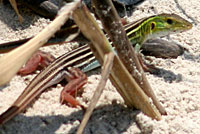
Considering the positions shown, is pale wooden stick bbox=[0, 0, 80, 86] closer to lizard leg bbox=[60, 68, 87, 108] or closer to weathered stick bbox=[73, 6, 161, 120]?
weathered stick bbox=[73, 6, 161, 120]

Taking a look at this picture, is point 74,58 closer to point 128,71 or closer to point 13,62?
point 128,71

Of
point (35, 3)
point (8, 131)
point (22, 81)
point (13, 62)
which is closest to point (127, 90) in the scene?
point (8, 131)

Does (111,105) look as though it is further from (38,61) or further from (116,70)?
(38,61)

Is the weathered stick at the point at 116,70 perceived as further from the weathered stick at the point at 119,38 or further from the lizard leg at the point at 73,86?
the lizard leg at the point at 73,86

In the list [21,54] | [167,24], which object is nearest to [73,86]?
[167,24]

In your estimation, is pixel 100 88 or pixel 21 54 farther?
pixel 100 88

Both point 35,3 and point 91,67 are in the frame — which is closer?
point 91,67
